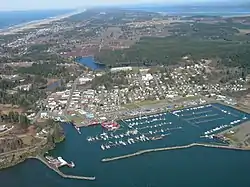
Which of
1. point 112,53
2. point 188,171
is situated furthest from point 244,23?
point 188,171

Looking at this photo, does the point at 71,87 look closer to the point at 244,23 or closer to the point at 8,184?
the point at 8,184

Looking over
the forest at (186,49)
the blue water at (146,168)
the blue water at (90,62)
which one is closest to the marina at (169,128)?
the blue water at (146,168)

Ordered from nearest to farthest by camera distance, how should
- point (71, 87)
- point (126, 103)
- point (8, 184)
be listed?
1. point (8, 184)
2. point (126, 103)
3. point (71, 87)

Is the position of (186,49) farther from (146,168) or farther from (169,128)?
(146,168)

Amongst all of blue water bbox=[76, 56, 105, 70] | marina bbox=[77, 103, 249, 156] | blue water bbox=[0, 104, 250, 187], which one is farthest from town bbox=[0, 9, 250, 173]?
blue water bbox=[0, 104, 250, 187]

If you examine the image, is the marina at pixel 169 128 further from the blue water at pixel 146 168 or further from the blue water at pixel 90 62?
the blue water at pixel 90 62

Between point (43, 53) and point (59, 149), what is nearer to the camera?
point (59, 149)

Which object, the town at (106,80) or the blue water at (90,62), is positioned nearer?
the town at (106,80)
